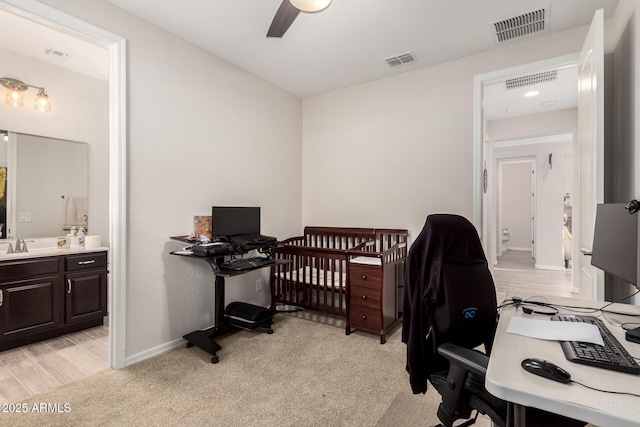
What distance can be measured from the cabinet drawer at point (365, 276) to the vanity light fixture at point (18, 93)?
3.62 meters

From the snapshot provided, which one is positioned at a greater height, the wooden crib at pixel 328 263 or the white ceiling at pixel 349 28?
the white ceiling at pixel 349 28

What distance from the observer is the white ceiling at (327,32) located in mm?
2377

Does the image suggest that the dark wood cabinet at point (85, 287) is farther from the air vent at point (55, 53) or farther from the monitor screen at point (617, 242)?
the monitor screen at point (617, 242)

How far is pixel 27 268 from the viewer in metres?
2.74

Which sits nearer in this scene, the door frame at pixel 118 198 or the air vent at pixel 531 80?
the door frame at pixel 118 198

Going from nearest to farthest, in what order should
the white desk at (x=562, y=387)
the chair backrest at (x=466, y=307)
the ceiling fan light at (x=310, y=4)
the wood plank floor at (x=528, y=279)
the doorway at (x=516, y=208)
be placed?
the white desk at (x=562, y=387) → the chair backrest at (x=466, y=307) → the ceiling fan light at (x=310, y=4) → the wood plank floor at (x=528, y=279) → the doorway at (x=516, y=208)

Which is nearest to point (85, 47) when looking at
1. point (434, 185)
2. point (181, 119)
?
point (181, 119)

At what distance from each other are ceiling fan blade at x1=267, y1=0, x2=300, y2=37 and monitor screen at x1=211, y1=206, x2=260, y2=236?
161cm

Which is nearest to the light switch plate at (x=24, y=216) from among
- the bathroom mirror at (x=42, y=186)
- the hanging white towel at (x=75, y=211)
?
the bathroom mirror at (x=42, y=186)

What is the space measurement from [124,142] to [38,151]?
64.3 inches

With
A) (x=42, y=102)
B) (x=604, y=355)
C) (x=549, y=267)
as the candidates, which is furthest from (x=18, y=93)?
(x=549, y=267)

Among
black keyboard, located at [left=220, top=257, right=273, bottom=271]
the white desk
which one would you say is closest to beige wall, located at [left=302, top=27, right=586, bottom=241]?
black keyboard, located at [left=220, top=257, right=273, bottom=271]

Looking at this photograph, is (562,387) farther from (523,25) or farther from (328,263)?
(523,25)

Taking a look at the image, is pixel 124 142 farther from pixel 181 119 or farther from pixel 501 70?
pixel 501 70
